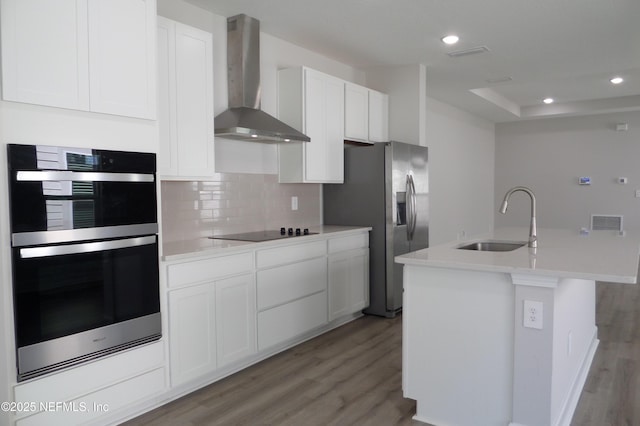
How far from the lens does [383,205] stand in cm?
447

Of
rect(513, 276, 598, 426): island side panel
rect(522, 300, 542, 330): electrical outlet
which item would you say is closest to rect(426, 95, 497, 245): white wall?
rect(513, 276, 598, 426): island side panel

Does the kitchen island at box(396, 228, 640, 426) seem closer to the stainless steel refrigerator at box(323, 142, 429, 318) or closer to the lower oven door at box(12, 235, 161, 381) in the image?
the lower oven door at box(12, 235, 161, 381)

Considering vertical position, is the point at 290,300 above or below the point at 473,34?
below

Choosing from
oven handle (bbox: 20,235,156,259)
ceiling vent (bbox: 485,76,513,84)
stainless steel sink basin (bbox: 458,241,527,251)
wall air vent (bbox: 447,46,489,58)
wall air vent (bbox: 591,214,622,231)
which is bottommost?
wall air vent (bbox: 591,214,622,231)

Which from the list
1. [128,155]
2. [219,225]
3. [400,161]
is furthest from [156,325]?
[400,161]

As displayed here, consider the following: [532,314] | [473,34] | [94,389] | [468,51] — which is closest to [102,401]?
[94,389]

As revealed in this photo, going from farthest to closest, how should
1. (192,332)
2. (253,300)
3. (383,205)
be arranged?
(383,205)
(253,300)
(192,332)

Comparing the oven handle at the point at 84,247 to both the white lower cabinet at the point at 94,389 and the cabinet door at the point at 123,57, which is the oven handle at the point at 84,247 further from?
the cabinet door at the point at 123,57

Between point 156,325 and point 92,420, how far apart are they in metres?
0.54

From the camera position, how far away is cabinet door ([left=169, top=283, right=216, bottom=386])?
2725 mm

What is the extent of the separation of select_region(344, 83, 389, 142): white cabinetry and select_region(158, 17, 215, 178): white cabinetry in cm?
174

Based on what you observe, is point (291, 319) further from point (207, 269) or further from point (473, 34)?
point (473, 34)

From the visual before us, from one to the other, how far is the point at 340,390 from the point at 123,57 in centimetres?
228

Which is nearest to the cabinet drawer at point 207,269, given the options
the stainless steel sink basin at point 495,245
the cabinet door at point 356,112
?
the stainless steel sink basin at point 495,245
